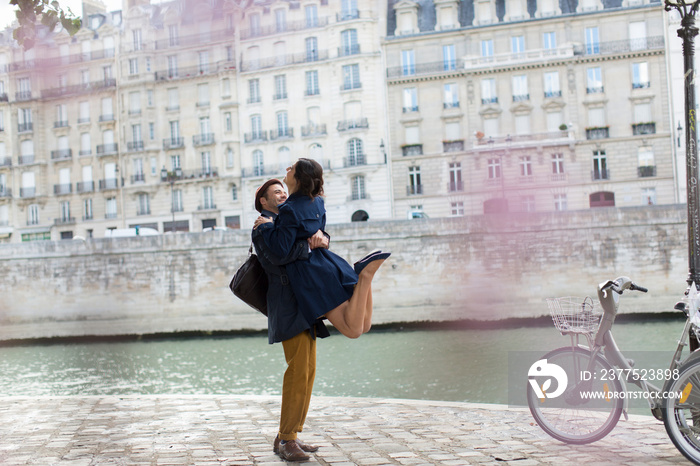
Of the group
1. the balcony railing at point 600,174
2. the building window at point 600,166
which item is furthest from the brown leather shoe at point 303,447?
the building window at point 600,166

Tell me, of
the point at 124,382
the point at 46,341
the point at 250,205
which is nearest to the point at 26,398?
the point at 124,382

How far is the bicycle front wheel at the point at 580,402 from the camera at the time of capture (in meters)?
3.15

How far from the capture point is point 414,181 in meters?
26.1

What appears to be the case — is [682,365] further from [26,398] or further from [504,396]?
[504,396]

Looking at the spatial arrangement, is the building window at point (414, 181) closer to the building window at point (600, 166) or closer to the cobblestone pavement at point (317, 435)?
the building window at point (600, 166)

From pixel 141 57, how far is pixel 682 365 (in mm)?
28556

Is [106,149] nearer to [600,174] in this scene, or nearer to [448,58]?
[448,58]

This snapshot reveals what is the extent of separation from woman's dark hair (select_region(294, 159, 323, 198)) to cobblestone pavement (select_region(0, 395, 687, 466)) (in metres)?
1.19

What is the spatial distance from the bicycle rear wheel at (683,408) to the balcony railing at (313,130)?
2485cm

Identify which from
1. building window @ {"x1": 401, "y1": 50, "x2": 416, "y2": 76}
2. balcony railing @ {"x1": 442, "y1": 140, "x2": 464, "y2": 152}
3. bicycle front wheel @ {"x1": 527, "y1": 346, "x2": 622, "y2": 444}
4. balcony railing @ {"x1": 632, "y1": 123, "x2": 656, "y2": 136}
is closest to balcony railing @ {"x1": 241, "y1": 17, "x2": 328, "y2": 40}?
building window @ {"x1": 401, "y1": 50, "x2": 416, "y2": 76}

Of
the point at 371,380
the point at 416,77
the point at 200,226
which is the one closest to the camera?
the point at 371,380

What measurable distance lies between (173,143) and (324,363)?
18.4 meters

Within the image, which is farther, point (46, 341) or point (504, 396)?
point (46, 341)

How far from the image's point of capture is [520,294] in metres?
17.3
